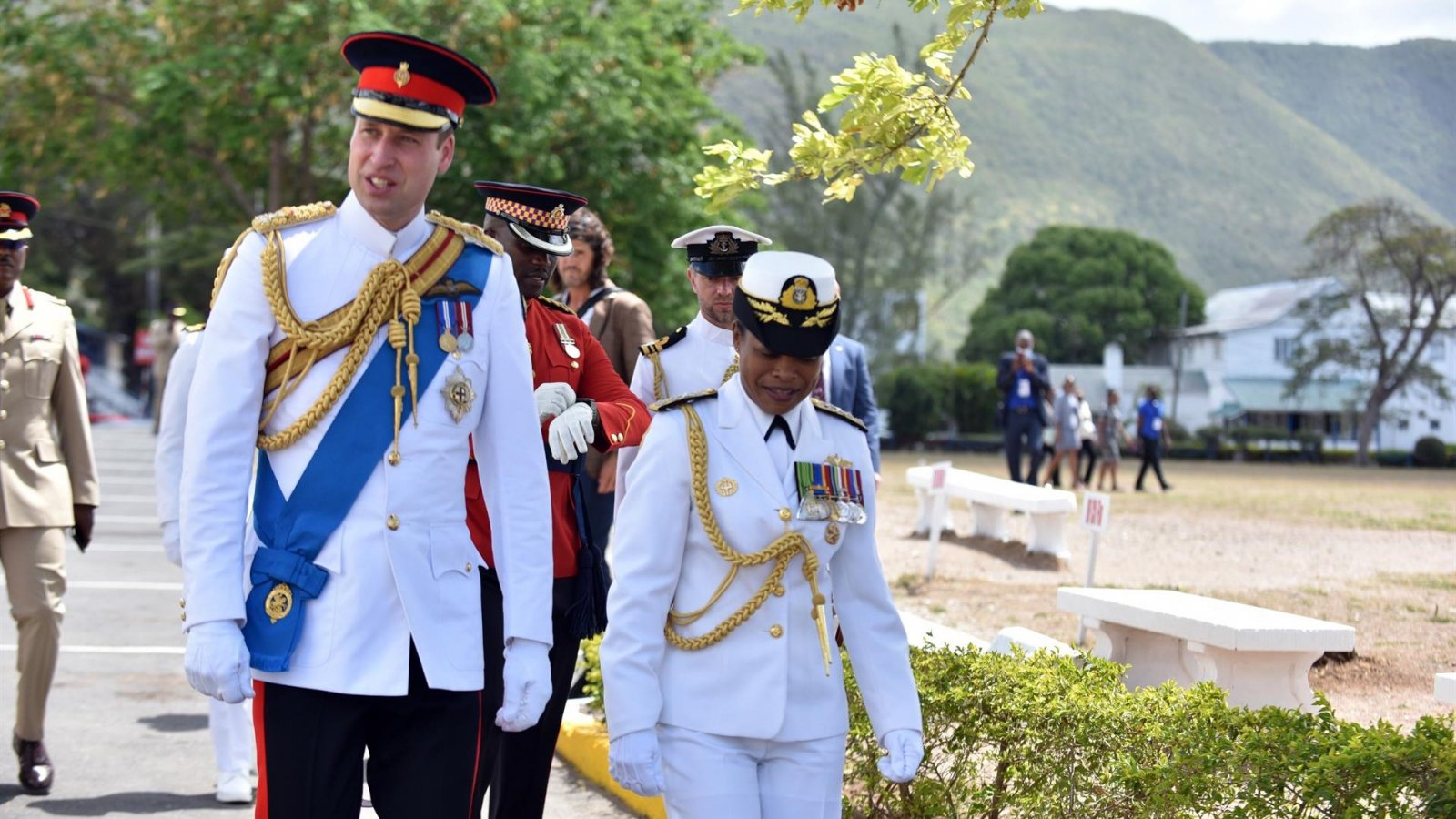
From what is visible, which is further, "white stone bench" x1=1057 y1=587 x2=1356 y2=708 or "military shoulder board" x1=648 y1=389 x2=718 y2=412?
"white stone bench" x1=1057 y1=587 x2=1356 y2=708

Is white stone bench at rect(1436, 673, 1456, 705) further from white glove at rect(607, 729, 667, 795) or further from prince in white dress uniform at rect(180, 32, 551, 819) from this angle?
prince in white dress uniform at rect(180, 32, 551, 819)

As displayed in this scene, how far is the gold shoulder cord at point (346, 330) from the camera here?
11.7 feet

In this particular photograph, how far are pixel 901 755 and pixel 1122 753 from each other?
140 centimetres

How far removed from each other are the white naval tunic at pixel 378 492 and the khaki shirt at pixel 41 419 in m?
3.85

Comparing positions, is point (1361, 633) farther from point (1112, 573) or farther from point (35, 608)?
point (35, 608)

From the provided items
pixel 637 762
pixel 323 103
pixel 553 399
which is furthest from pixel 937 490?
pixel 323 103

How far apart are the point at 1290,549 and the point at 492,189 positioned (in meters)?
14.1

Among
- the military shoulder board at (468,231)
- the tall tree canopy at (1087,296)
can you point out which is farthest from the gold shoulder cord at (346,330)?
the tall tree canopy at (1087,296)

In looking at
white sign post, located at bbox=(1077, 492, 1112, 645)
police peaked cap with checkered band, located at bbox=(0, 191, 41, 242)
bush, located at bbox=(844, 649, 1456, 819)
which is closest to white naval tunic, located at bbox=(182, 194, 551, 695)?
bush, located at bbox=(844, 649, 1456, 819)

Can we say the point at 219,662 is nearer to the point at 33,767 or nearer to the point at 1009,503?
the point at 33,767

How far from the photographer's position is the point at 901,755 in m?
4.02

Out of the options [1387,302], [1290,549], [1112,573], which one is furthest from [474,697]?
[1387,302]

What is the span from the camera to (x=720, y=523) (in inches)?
160

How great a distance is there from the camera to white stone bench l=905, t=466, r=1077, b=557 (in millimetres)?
15672
